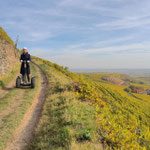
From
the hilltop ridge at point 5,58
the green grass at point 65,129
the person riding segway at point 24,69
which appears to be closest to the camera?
the green grass at point 65,129

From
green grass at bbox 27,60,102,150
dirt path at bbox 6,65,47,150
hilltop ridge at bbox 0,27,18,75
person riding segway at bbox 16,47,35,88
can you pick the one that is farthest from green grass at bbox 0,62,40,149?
hilltop ridge at bbox 0,27,18,75

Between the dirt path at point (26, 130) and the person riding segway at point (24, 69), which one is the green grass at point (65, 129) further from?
the person riding segway at point (24, 69)

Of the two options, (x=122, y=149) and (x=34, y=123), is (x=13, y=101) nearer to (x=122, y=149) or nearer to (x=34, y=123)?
(x=34, y=123)

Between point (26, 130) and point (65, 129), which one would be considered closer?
point (65, 129)

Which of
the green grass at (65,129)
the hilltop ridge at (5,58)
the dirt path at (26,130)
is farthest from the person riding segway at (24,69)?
the green grass at (65,129)

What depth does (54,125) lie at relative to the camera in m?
5.80

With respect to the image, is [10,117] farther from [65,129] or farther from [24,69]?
[24,69]

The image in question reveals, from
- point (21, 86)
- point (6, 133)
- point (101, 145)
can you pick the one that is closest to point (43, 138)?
point (6, 133)

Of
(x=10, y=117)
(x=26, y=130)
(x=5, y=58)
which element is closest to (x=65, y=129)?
(x=26, y=130)

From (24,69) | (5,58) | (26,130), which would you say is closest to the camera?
(26,130)

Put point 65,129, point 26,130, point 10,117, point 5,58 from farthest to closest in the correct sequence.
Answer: point 5,58
point 10,117
point 26,130
point 65,129

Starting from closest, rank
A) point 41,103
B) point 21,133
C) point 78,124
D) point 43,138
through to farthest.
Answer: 1. point 43,138
2. point 21,133
3. point 78,124
4. point 41,103

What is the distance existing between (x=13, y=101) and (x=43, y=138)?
4934 mm

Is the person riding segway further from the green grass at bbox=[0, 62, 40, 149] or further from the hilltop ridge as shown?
the hilltop ridge
